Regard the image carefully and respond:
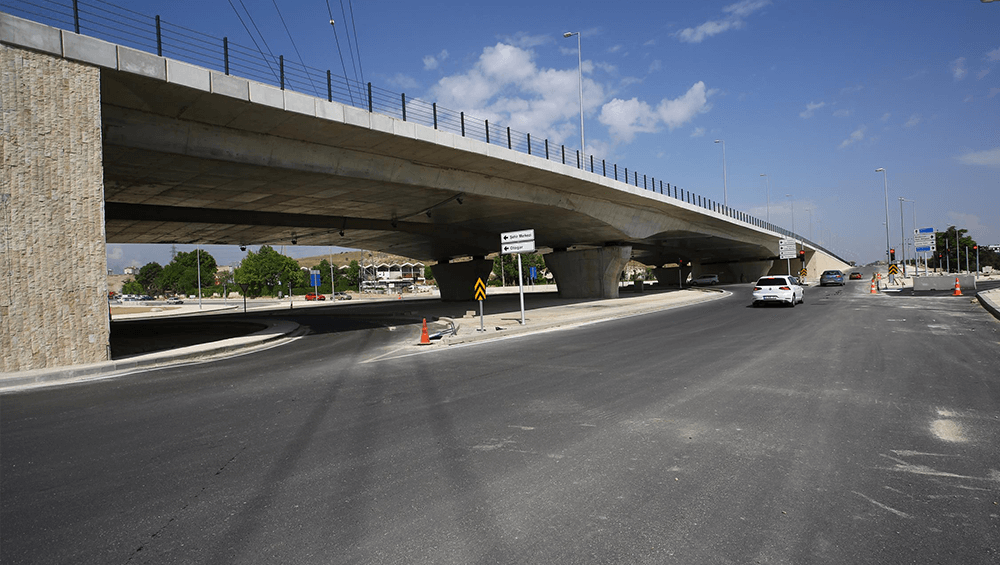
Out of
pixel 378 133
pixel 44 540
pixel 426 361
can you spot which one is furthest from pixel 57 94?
pixel 44 540

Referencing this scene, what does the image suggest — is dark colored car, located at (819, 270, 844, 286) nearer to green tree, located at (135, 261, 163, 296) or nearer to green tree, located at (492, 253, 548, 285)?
green tree, located at (492, 253, 548, 285)

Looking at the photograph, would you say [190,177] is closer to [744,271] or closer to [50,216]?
[50,216]

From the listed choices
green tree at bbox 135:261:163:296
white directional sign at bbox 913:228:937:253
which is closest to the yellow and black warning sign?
white directional sign at bbox 913:228:937:253

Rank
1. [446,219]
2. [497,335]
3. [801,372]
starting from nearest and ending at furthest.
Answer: [801,372]
[497,335]
[446,219]

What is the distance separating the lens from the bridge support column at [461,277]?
47469 mm

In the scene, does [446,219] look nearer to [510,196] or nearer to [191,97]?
[510,196]

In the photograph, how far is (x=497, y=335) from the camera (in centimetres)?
1739

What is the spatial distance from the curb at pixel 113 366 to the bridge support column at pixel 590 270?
2944cm

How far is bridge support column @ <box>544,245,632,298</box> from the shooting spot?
40.9 metres

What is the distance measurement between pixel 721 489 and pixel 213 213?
1175 inches

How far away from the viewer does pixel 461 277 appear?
47844mm

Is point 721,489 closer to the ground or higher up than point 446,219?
closer to the ground

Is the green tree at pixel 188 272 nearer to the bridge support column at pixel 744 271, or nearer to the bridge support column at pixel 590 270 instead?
the bridge support column at pixel 590 270


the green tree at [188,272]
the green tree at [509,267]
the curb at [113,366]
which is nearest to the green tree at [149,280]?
the green tree at [188,272]
